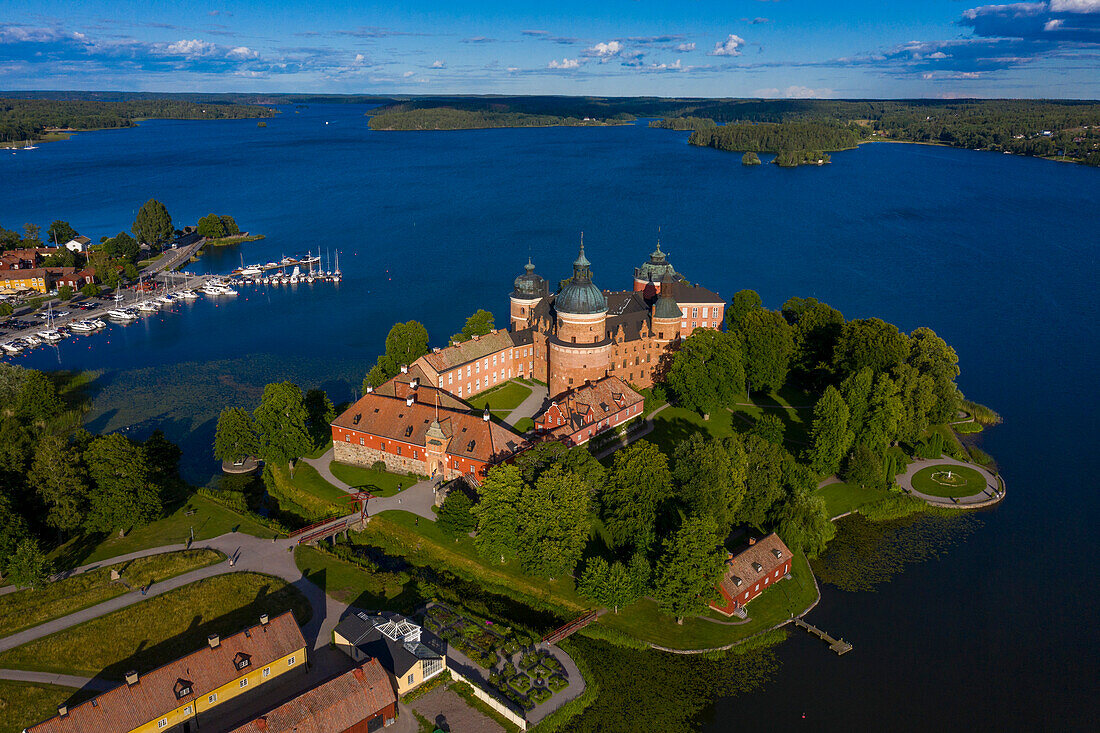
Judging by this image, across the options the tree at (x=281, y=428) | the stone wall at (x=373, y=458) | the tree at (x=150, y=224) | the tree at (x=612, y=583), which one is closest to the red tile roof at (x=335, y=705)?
the tree at (x=612, y=583)

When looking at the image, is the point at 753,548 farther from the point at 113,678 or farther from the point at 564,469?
the point at 113,678

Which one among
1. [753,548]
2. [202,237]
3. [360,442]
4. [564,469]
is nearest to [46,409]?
[360,442]

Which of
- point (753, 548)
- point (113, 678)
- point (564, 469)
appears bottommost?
point (113, 678)

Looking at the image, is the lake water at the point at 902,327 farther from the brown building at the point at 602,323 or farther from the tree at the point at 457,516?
the brown building at the point at 602,323

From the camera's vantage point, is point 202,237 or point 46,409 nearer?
point 46,409

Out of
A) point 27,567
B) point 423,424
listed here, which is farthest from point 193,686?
point 423,424

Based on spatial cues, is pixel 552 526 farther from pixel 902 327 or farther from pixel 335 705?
pixel 902 327
